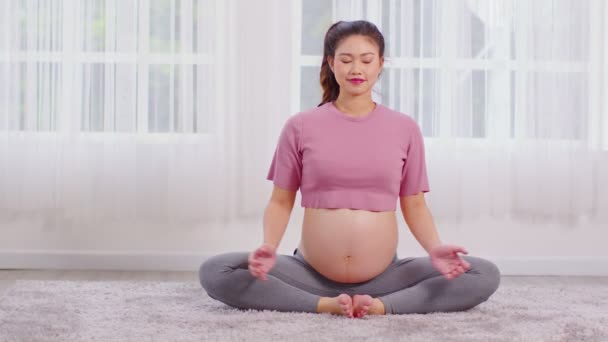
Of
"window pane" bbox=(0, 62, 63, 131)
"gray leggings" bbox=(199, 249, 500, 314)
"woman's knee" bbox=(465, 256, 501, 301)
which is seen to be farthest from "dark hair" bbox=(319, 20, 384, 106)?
"window pane" bbox=(0, 62, 63, 131)

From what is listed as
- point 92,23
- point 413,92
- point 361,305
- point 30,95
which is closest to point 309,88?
point 413,92

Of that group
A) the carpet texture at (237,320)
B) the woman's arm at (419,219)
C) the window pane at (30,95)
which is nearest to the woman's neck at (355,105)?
the woman's arm at (419,219)

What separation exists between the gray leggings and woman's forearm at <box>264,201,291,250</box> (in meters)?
0.06

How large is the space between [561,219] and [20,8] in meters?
2.07

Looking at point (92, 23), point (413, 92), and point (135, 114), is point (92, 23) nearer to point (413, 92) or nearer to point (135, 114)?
point (135, 114)

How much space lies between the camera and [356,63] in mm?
2223

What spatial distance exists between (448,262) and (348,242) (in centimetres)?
25

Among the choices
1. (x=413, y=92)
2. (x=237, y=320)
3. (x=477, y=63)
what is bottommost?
(x=237, y=320)

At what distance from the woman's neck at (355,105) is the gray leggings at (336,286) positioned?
1.31ft

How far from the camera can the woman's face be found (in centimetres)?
223

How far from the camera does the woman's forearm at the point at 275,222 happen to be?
2.24 m

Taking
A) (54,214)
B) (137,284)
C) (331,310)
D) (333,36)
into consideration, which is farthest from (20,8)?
(331,310)

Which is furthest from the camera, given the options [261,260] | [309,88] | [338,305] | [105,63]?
[309,88]

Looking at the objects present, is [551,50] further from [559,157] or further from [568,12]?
[559,157]
